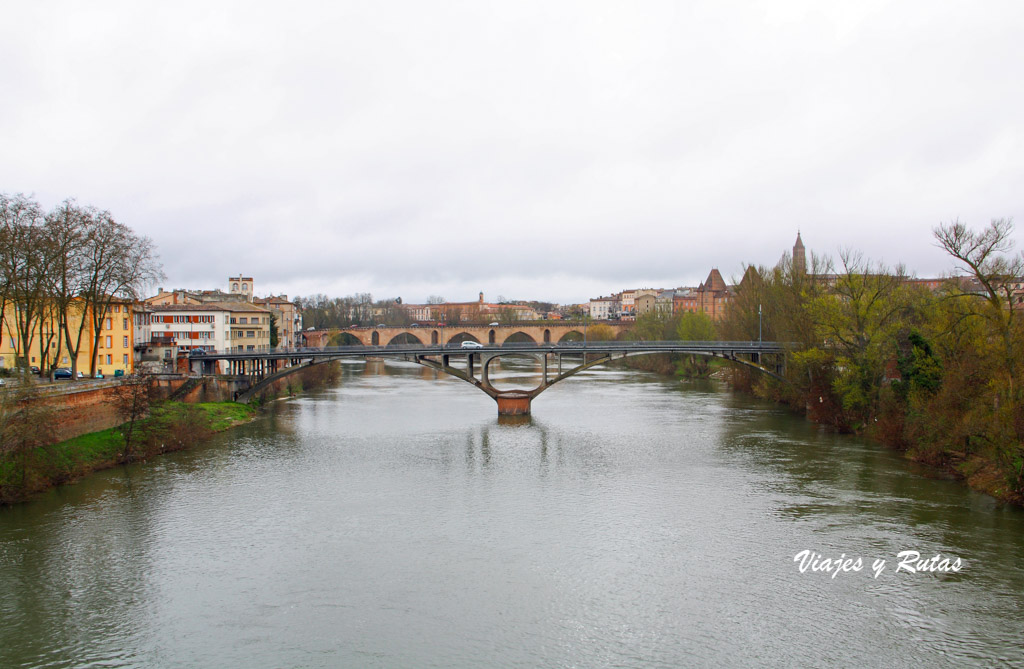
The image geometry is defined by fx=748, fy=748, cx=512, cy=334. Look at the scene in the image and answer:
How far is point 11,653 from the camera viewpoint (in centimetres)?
1229

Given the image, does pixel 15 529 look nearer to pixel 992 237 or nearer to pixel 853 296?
pixel 992 237

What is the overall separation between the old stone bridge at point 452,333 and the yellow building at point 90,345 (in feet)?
117

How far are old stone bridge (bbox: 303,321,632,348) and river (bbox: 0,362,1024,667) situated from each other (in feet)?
173

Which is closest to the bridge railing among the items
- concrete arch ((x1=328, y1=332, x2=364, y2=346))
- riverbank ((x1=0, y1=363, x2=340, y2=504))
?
riverbank ((x1=0, y1=363, x2=340, y2=504))

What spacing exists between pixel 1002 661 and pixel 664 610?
5352 millimetres

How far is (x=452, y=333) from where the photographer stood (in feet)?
280

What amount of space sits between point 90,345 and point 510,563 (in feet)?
107

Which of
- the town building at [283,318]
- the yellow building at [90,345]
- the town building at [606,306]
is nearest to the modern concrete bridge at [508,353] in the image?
the yellow building at [90,345]

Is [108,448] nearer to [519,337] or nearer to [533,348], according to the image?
[533,348]

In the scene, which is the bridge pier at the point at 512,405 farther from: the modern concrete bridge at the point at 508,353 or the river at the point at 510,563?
the river at the point at 510,563

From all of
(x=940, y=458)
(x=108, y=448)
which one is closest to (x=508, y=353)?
(x=108, y=448)

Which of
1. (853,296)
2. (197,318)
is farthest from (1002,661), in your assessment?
(197,318)

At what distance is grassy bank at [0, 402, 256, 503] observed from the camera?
20.8 m

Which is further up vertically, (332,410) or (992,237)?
(992,237)
